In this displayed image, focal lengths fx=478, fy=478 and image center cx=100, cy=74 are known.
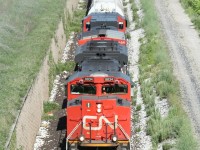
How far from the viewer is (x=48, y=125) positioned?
76.6ft

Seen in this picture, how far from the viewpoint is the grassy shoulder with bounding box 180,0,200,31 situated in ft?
127

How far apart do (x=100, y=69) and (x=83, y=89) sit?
1.41m

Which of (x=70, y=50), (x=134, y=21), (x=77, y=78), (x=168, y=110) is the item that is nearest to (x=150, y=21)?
(x=134, y=21)

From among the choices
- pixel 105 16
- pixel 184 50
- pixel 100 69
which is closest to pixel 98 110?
pixel 100 69

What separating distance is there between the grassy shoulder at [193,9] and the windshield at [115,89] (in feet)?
64.0

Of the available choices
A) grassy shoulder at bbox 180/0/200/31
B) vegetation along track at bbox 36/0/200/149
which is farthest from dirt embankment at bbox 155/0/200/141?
grassy shoulder at bbox 180/0/200/31

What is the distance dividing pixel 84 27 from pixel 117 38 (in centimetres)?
439

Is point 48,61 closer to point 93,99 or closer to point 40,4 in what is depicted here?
point 93,99

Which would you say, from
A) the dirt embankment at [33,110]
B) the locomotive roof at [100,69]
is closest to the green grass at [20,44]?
the dirt embankment at [33,110]

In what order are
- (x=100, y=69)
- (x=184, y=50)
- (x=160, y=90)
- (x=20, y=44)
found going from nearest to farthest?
(x=100, y=69) → (x=160, y=90) → (x=20, y=44) → (x=184, y=50)

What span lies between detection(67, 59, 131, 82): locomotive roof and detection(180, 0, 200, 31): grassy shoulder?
58.6 feet

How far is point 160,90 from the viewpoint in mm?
24562

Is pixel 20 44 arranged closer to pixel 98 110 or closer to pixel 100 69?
pixel 100 69

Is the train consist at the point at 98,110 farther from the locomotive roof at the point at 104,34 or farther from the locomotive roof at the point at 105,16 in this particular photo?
the locomotive roof at the point at 105,16
